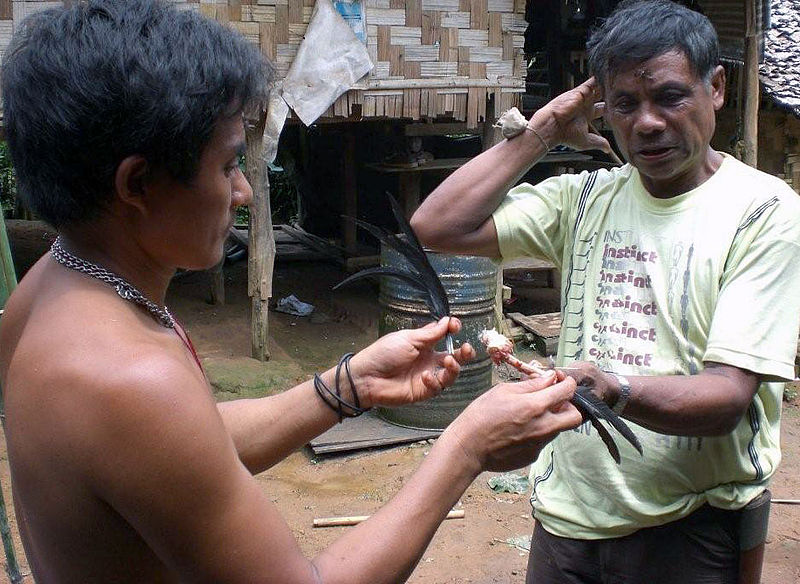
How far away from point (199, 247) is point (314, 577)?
655 millimetres

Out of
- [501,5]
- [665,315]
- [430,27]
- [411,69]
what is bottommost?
[665,315]

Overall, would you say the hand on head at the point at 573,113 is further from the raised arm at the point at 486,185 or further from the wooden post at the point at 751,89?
the wooden post at the point at 751,89

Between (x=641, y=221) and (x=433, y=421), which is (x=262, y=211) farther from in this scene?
(x=641, y=221)

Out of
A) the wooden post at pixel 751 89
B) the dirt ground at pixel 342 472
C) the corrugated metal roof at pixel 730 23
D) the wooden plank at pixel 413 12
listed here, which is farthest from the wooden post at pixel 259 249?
the corrugated metal roof at pixel 730 23

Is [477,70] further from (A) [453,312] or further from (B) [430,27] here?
(A) [453,312]

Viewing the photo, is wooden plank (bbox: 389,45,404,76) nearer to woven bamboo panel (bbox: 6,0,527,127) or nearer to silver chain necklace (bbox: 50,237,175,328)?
woven bamboo panel (bbox: 6,0,527,127)

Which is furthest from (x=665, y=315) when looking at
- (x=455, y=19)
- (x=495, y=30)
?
(x=495, y=30)

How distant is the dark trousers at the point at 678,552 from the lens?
2.26 meters

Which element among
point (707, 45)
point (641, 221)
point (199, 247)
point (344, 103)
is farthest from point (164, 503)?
point (344, 103)

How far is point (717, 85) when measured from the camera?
95.1 inches

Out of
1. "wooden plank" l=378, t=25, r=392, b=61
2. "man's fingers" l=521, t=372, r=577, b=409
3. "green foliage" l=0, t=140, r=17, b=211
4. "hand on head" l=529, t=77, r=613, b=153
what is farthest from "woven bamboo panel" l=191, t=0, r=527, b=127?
"green foliage" l=0, t=140, r=17, b=211

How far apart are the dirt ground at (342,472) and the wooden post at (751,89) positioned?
2.44m

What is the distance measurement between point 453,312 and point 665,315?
4.37 m

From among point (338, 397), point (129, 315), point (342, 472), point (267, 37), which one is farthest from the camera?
point (267, 37)
